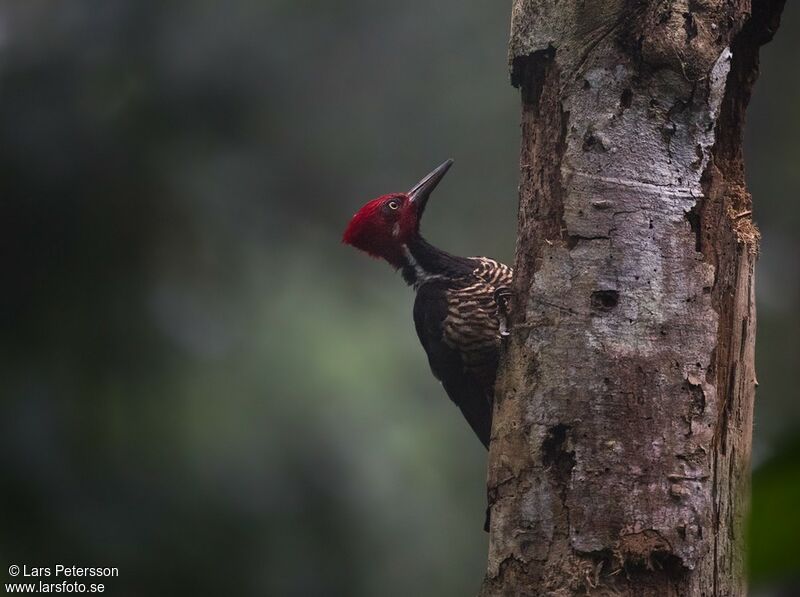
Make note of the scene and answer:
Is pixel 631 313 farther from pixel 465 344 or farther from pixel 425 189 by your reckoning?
pixel 425 189

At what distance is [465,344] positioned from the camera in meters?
3.43

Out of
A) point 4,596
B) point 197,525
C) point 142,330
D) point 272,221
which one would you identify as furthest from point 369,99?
point 4,596

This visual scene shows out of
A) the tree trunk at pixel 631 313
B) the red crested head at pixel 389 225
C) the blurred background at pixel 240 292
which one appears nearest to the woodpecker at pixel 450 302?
the red crested head at pixel 389 225

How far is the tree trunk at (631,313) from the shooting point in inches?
80.0

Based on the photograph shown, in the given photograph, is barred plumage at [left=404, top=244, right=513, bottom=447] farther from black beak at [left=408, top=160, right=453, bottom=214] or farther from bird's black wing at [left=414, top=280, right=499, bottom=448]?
black beak at [left=408, top=160, right=453, bottom=214]

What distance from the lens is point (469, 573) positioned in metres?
6.80

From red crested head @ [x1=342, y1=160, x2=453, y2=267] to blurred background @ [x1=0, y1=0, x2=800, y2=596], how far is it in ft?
5.10

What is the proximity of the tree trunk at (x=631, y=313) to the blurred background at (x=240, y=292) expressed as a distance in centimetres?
208

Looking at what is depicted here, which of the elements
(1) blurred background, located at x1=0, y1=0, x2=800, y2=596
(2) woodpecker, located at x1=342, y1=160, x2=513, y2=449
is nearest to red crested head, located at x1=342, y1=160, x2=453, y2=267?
(2) woodpecker, located at x1=342, y1=160, x2=513, y2=449

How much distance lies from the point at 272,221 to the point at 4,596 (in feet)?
9.51

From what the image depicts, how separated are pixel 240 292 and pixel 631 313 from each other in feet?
13.6

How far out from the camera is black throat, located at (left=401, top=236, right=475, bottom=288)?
3.72 meters

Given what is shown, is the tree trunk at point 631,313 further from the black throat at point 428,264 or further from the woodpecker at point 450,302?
the black throat at point 428,264

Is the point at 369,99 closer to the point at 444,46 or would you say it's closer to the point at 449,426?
the point at 444,46
